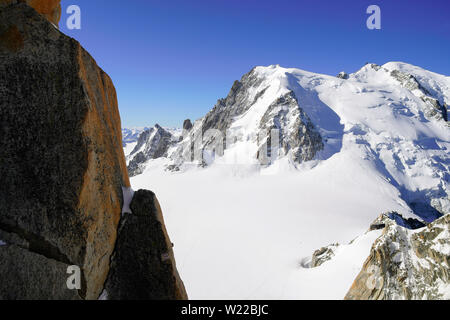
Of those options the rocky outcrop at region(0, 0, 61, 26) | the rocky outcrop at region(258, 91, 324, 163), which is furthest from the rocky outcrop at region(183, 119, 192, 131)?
the rocky outcrop at region(0, 0, 61, 26)

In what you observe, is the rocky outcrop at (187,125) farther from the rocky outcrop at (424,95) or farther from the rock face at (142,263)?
the rock face at (142,263)

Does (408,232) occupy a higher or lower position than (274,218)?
higher

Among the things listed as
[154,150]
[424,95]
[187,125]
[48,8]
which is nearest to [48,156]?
[48,8]

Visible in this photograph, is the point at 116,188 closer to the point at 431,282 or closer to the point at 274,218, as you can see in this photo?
the point at 431,282

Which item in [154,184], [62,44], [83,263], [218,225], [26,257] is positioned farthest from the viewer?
[154,184]

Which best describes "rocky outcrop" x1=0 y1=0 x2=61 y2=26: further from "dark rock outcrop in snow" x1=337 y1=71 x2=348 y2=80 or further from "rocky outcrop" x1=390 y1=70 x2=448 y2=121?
"dark rock outcrop in snow" x1=337 y1=71 x2=348 y2=80

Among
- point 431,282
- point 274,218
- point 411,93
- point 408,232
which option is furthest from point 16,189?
point 411,93

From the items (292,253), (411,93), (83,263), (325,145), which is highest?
(411,93)
